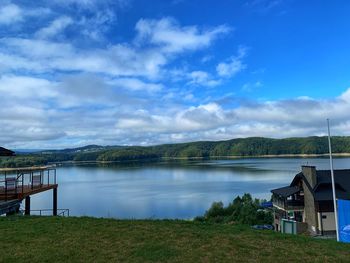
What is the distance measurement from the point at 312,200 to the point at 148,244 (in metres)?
25.7

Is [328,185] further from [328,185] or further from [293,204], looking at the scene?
[293,204]

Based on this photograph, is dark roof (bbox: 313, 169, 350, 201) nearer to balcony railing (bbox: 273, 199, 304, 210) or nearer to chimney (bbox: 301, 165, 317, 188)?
chimney (bbox: 301, 165, 317, 188)

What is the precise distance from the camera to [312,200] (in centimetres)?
3038

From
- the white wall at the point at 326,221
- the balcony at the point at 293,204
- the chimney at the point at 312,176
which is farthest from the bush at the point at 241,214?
the chimney at the point at 312,176

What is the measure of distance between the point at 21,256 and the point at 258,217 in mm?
31792

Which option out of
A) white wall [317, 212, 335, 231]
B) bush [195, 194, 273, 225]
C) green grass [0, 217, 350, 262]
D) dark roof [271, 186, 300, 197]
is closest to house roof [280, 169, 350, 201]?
white wall [317, 212, 335, 231]

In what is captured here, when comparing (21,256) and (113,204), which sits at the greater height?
(21,256)

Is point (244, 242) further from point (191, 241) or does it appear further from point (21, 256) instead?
point (21, 256)

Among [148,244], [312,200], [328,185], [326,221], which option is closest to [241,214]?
[312,200]

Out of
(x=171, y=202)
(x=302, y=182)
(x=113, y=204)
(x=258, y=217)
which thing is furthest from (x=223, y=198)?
(x=302, y=182)

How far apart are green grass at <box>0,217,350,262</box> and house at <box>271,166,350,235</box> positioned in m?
19.5

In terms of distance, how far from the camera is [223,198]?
2233 inches

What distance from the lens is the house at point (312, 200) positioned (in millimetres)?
29406

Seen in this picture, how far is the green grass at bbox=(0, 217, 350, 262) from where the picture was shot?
7.07m
